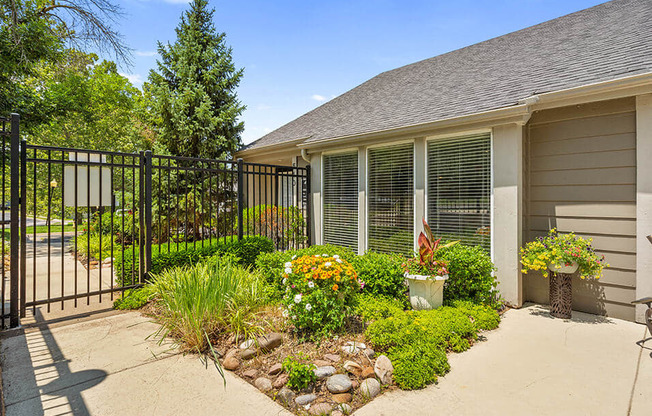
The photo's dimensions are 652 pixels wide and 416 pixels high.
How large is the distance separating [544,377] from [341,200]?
15.2ft

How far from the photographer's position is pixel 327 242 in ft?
23.7

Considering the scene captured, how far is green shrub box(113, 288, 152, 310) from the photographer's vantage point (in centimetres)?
473

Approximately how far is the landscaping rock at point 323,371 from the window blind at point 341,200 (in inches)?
152

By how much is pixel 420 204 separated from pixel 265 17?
18.4ft

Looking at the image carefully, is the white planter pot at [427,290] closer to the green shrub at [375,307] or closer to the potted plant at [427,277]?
the potted plant at [427,277]

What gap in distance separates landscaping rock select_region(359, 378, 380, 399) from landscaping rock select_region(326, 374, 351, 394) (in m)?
0.12

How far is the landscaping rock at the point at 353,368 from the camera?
2804mm

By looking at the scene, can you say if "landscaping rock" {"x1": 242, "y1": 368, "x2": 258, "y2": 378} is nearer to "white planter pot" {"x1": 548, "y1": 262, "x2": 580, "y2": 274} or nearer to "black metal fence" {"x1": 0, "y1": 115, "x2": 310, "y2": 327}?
"black metal fence" {"x1": 0, "y1": 115, "x2": 310, "y2": 327}

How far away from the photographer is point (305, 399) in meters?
2.49

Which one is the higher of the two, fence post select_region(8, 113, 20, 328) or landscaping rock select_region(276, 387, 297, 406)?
fence post select_region(8, 113, 20, 328)

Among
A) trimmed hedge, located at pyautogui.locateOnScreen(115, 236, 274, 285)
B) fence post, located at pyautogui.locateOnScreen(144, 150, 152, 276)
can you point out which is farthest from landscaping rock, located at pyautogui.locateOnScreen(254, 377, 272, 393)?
fence post, located at pyautogui.locateOnScreen(144, 150, 152, 276)

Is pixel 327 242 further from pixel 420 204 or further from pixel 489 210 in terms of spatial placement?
pixel 489 210

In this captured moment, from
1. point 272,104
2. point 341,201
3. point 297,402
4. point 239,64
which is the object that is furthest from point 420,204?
point 239,64

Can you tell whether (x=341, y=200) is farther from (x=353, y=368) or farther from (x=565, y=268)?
(x=353, y=368)
